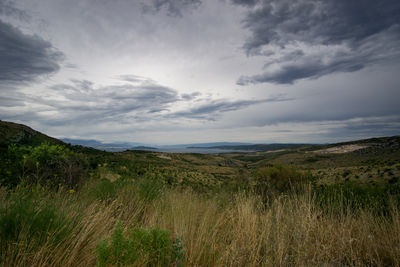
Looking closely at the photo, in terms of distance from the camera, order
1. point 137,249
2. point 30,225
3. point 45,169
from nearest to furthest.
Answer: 1. point 30,225
2. point 137,249
3. point 45,169

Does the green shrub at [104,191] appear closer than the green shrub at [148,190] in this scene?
Yes

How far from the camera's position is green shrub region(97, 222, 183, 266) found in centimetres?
208

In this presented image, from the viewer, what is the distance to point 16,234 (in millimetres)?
2307

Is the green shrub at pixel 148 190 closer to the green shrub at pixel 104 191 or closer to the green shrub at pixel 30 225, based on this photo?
the green shrub at pixel 104 191

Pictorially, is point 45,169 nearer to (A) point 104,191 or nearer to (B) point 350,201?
(A) point 104,191

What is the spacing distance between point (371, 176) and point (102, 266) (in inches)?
1094

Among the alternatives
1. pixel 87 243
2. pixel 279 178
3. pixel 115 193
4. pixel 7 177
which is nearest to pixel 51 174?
pixel 7 177

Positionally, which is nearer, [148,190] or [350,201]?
[148,190]

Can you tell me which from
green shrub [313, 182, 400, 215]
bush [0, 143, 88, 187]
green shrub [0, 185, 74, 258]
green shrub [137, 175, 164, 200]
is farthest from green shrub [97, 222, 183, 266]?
bush [0, 143, 88, 187]

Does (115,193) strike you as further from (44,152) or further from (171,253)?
(44,152)

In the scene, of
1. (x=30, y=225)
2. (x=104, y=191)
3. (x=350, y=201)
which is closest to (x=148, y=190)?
(x=104, y=191)

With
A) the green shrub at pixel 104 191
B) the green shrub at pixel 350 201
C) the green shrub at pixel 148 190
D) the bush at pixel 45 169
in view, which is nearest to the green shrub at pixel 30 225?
the green shrub at pixel 104 191

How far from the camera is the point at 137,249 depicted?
2400 mm

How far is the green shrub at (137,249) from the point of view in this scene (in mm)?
2080
